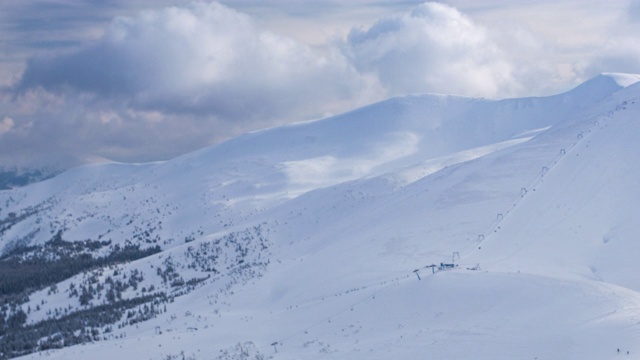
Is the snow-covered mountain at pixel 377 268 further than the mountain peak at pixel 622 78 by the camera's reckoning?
No

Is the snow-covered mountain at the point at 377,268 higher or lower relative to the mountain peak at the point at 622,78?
lower

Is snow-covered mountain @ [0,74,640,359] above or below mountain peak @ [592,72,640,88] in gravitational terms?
below

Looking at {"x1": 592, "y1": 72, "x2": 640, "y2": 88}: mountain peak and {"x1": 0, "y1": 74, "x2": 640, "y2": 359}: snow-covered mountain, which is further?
{"x1": 592, "y1": 72, "x2": 640, "y2": 88}: mountain peak

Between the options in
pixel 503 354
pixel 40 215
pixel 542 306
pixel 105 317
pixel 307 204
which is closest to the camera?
pixel 503 354

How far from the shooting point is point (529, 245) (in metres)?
61.4

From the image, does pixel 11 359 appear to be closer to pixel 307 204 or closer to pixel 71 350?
pixel 71 350

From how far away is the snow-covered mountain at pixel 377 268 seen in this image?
41.4 meters

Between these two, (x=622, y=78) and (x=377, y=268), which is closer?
(x=377, y=268)

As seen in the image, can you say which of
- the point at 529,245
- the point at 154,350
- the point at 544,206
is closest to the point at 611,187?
the point at 544,206

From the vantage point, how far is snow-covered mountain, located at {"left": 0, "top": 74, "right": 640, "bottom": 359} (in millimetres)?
41438

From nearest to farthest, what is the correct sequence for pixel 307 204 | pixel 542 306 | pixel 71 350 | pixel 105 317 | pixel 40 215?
pixel 542 306
pixel 71 350
pixel 105 317
pixel 307 204
pixel 40 215

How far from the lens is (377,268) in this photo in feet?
206

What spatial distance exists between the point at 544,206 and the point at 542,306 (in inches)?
1128

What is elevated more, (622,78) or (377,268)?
(622,78)
